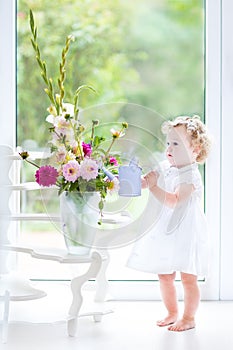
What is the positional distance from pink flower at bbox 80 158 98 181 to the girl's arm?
0.65ft

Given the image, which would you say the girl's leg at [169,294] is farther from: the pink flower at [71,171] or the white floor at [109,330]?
the pink flower at [71,171]

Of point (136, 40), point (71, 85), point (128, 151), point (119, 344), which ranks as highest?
point (136, 40)

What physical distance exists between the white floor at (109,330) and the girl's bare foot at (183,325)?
0.02 metres

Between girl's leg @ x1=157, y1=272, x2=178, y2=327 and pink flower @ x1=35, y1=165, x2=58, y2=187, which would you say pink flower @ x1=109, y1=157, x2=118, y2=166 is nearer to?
pink flower @ x1=35, y1=165, x2=58, y2=187

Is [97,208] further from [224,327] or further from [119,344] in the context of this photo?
[224,327]

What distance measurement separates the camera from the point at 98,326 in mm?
2039

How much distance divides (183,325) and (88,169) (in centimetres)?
57

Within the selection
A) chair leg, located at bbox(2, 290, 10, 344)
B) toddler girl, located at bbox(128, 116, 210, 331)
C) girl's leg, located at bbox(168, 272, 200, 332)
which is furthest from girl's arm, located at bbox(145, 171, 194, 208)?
chair leg, located at bbox(2, 290, 10, 344)

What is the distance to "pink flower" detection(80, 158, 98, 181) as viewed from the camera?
1.86 meters

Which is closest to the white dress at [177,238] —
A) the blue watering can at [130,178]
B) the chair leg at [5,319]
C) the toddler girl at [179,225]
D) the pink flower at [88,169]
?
the toddler girl at [179,225]

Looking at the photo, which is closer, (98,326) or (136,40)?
(98,326)

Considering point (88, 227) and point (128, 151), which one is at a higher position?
point (128, 151)

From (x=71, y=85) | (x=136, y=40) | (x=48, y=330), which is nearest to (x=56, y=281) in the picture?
(x=48, y=330)

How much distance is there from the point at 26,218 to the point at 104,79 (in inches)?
23.3
